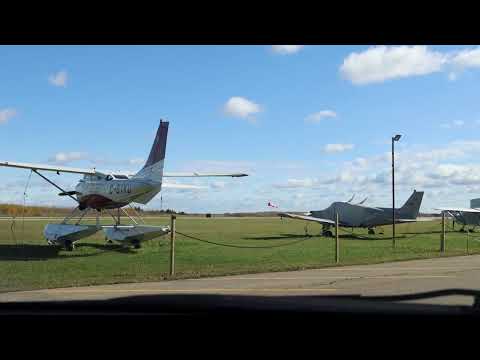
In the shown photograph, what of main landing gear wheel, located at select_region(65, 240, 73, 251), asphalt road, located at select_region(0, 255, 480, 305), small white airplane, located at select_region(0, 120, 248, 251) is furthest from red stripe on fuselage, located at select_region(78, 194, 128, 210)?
asphalt road, located at select_region(0, 255, 480, 305)

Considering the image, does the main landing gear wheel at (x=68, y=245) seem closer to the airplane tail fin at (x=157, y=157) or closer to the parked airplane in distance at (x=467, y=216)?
the airplane tail fin at (x=157, y=157)

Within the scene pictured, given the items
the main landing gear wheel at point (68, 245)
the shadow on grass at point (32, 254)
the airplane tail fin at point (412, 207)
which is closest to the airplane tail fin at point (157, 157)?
the main landing gear wheel at point (68, 245)

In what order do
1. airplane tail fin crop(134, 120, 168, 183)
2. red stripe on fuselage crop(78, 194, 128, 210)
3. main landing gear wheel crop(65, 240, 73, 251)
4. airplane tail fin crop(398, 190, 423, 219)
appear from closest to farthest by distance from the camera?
main landing gear wheel crop(65, 240, 73, 251), airplane tail fin crop(134, 120, 168, 183), red stripe on fuselage crop(78, 194, 128, 210), airplane tail fin crop(398, 190, 423, 219)

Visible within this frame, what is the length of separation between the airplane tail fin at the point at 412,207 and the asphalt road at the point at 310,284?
66.5 feet

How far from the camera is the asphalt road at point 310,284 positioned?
835 centimetres

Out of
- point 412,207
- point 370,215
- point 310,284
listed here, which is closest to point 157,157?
point 310,284

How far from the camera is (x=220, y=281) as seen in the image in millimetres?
10070

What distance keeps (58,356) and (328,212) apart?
107ft

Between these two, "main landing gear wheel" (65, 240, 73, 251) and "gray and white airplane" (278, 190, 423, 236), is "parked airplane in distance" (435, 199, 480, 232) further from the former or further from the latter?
"main landing gear wheel" (65, 240, 73, 251)

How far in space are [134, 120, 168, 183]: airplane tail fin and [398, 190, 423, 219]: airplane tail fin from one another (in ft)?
56.7

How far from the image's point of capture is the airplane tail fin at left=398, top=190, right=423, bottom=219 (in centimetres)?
3216

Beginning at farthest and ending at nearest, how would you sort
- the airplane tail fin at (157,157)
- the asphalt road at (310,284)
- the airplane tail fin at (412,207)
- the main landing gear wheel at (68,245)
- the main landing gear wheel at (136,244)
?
the airplane tail fin at (412,207) → the airplane tail fin at (157,157) → the main landing gear wheel at (136,244) → the main landing gear wheel at (68,245) → the asphalt road at (310,284)
